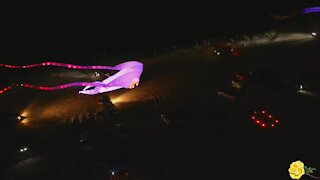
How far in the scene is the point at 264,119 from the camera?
23156 millimetres

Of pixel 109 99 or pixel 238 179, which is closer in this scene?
pixel 238 179

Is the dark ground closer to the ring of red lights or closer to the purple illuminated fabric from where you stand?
the ring of red lights

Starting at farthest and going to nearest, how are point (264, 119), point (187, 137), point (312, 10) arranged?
1. point (312, 10)
2. point (264, 119)
3. point (187, 137)

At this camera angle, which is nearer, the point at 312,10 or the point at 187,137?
the point at 187,137

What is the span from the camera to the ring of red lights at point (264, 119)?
74.3 feet

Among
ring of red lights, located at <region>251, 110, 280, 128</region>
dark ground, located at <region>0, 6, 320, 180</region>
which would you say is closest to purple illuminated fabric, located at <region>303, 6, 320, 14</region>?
dark ground, located at <region>0, 6, 320, 180</region>

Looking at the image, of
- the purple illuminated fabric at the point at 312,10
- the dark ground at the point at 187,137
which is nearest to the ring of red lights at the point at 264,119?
the dark ground at the point at 187,137

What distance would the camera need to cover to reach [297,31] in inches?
1470

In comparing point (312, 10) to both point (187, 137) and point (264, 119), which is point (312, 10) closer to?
point (264, 119)

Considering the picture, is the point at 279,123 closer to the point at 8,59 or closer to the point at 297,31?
the point at 297,31

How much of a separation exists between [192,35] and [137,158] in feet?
75.7

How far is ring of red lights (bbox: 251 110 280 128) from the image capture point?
74.3ft

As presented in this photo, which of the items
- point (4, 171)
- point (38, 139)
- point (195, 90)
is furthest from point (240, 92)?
point (4, 171)

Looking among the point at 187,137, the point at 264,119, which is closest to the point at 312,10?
the point at 264,119
